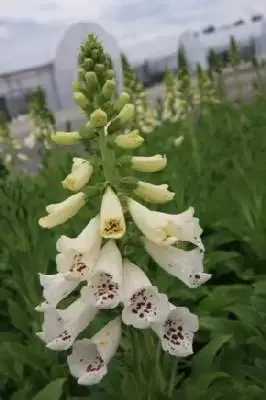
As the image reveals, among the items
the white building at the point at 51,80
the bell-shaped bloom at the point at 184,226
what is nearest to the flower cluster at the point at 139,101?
the white building at the point at 51,80

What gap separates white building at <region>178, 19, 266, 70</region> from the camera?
899cm

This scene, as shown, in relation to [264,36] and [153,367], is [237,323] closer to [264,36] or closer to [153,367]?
[153,367]

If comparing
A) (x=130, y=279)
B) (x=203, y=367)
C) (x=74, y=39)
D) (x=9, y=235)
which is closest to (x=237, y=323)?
(x=203, y=367)

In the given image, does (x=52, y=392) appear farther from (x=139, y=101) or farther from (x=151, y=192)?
(x=139, y=101)

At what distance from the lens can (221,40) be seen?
377 inches

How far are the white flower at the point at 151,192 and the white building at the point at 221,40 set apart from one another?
293 inches

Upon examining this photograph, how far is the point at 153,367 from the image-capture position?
1.44 metres

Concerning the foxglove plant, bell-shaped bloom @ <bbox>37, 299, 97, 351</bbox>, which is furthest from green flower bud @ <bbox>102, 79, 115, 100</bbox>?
bell-shaped bloom @ <bbox>37, 299, 97, 351</bbox>

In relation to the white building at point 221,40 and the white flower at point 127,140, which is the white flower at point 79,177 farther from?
the white building at point 221,40

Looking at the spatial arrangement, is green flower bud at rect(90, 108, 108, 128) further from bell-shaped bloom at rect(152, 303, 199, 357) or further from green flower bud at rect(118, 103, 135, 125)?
bell-shaped bloom at rect(152, 303, 199, 357)

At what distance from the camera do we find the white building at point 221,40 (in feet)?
29.5

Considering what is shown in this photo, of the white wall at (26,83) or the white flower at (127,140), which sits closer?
the white flower at (127,140)

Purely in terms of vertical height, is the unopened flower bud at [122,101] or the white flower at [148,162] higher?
the unopened flower bud at [122,101]

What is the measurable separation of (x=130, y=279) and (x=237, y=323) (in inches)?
22.3
